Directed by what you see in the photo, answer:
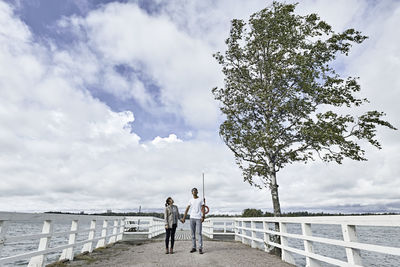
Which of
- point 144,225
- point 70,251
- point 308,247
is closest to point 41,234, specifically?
Answer: point 70,251

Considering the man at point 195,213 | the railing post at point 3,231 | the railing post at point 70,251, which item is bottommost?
the railing post at point 70,251

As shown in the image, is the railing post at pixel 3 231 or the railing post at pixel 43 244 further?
the railing post at pixel 43 244

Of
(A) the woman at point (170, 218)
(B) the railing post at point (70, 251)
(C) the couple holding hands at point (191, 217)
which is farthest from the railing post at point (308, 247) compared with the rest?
(B) the railing post at point (70, 251)

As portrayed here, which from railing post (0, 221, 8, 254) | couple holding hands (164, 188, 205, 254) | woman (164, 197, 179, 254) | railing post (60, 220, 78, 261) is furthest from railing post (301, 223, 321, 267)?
railing post (60, 220, 78, 261)

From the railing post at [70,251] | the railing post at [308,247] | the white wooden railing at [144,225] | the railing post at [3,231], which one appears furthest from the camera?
the white wooden railing at [144,225]

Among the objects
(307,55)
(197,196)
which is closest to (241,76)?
(307,55)

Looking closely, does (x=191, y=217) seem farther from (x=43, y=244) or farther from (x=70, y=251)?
(x=43, y=244)

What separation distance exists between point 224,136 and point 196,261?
6.89 metres

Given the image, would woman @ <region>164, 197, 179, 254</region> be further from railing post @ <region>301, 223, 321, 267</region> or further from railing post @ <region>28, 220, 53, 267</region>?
railing post @ <region>301, 223, 321, 267</region>

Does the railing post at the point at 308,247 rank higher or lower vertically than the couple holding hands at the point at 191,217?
lower

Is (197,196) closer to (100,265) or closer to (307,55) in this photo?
(100,265)

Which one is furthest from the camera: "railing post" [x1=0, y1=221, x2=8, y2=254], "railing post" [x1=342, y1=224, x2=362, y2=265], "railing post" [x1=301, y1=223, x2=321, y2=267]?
"railing post" [x1=301, y1=223, x2=321, y2=267]

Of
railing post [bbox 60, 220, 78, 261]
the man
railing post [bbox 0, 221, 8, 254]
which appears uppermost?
the man

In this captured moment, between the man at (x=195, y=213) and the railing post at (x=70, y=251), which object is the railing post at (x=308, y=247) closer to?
the man at (x=195, y=213)
